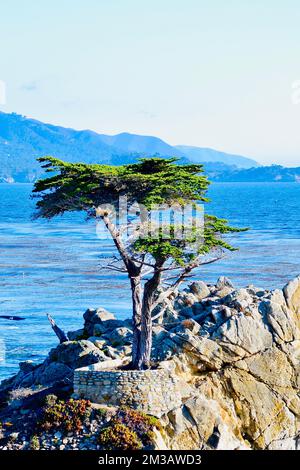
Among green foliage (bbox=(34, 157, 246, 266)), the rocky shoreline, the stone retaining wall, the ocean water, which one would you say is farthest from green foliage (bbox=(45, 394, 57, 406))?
the ocean water

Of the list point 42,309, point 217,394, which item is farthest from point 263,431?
point 42,309

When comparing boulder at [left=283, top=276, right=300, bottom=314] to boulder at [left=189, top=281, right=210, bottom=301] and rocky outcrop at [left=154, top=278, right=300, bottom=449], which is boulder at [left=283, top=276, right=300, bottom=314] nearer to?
rocky outcrop at [left=154, top=278, right=300, bottom=449]

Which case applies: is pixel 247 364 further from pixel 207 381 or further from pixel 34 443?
pixel 34 443

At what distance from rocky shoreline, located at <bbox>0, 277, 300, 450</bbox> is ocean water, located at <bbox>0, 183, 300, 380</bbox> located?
12.6 m

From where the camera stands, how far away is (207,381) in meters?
29.1

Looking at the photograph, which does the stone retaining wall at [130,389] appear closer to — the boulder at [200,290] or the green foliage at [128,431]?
the green foliage at [128,431]

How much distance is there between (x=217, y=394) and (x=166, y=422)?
2.96 m

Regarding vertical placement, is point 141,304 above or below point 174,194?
below

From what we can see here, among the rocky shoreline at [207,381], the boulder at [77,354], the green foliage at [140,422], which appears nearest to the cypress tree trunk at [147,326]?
the rocky shoreline at [207,381]

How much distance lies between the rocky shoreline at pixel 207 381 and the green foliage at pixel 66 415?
134mm

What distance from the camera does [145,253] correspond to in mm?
Result: 28859

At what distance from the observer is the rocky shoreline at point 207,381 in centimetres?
2636

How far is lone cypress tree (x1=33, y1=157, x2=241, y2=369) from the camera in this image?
1139 inches
